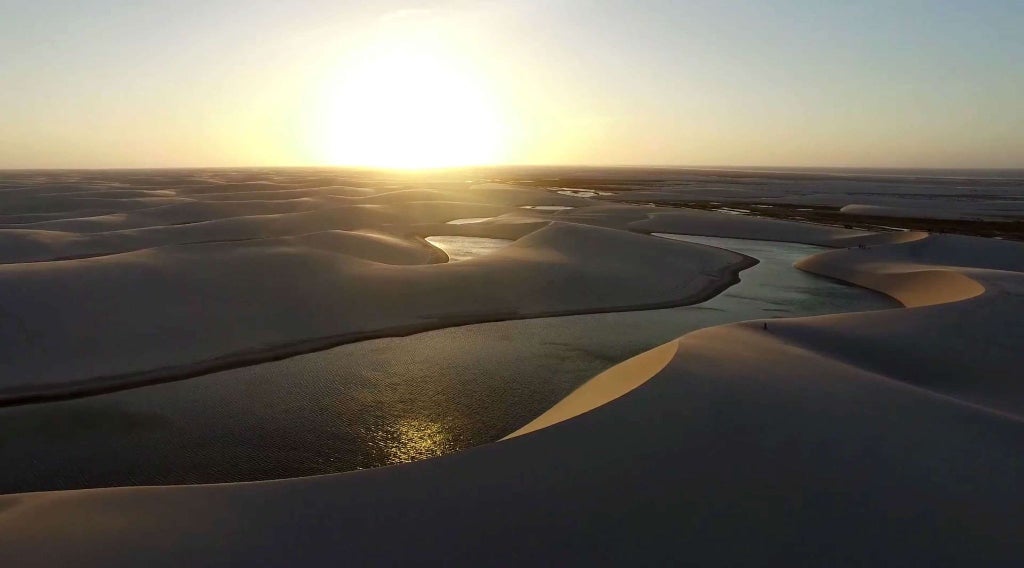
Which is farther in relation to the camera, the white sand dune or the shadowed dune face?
the shadowed dune face

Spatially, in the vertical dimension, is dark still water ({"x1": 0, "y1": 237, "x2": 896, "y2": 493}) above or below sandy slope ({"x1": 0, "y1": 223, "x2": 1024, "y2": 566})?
below

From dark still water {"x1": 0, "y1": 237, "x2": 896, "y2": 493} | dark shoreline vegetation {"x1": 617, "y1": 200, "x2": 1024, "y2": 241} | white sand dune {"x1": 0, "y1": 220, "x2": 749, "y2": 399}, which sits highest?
dark shoreline vegetation {"x1": 617, "y1": 200, "x2": 1024, "y2": 241}

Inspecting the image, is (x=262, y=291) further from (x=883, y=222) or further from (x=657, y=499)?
(x=883, y=222)

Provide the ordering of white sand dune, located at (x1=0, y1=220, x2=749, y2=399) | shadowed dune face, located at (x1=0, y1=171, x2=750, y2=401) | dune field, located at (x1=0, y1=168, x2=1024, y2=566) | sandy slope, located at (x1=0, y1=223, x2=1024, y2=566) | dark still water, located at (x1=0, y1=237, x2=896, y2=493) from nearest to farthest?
sandy slope, located at (x1=0, y1=223, x2=1024, y2=566) < dune field, located at (x1=0, y1=168, x2=1024, y2=566) < dark still water, located at (x1=0, y1=237, x2=896, y2=493) < white sand dune, located at (x1=0, y1=220, x2=749, y2=399) < shadowed dune face, located at (x1=0, y1=171, x2=750, y2=401)

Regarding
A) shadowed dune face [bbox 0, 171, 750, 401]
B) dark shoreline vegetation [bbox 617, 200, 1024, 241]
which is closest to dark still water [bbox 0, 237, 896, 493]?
shadowed dune face [bbox 0, 171, 750, 401]

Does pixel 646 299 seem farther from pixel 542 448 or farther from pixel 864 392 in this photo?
pixel 542 448

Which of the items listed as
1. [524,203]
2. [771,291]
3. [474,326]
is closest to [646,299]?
[771,291]

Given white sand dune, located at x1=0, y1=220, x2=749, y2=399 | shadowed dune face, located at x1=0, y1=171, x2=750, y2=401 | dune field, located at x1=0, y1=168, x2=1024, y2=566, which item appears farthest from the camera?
shadowed dune face, located at x1=0, y1=171, x2=750, y2=401

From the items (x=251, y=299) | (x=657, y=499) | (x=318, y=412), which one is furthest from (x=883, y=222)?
(x=318, y=412)

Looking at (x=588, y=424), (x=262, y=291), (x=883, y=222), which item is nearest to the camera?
(x=588, y=424)

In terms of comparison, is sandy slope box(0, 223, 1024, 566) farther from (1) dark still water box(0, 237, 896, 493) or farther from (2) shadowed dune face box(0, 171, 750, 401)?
(2) shadowed dune face box(0, 171, 750, 401)
